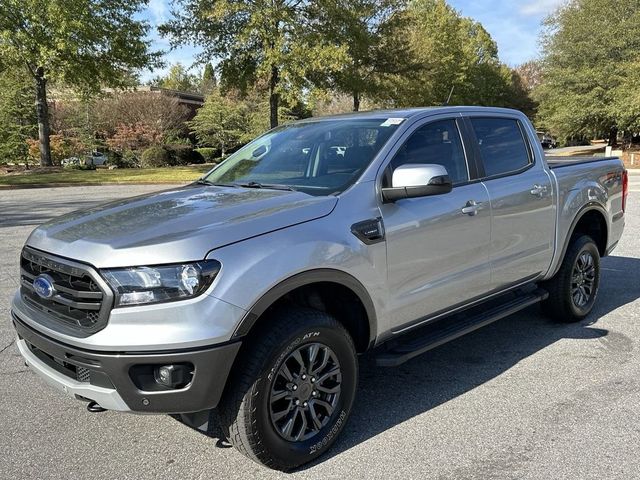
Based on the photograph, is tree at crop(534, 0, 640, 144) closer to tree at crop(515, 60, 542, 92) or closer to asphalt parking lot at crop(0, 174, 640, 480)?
asphalt parking lot at crop(0, 174, 640, 480)

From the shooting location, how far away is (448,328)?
3838 millimetres

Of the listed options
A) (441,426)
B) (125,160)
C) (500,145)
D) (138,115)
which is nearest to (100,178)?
(125,160)

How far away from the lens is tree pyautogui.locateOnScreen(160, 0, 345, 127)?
22094 mm

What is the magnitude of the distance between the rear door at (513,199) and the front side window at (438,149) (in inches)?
7.9

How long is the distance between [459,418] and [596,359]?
1534mm

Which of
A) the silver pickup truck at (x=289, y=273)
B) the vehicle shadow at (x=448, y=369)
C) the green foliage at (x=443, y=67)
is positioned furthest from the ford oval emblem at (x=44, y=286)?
the green foliage at (x=443, y=67)

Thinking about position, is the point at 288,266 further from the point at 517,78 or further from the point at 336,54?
the point at 517,78

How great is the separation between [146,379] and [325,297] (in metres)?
1.12

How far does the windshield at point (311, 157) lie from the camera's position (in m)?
3.50

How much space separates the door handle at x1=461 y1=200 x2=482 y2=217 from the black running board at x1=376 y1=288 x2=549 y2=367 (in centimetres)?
75

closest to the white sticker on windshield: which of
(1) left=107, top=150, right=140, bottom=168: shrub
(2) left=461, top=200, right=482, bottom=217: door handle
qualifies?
(2) left=461, top=200, right=482, bottom=217: door handle

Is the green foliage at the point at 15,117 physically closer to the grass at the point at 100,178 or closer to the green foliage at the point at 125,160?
the green foliage at the point at 125,160

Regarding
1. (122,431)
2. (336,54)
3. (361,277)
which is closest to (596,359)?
(361,277)

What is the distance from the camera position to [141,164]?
119 ft
